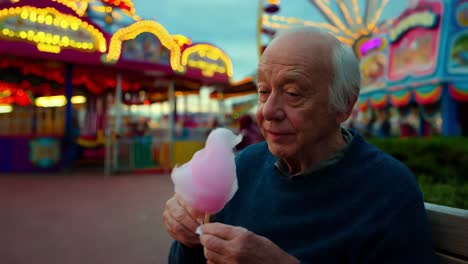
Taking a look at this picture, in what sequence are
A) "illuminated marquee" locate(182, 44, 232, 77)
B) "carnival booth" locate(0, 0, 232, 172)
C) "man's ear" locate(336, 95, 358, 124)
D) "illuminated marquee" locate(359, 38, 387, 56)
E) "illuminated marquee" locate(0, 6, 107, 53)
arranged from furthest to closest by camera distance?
"illuminated marquee" locate(359, 38, 387, 56) < "illuminated marquee" locate(182, 44, 232, 77) < "carnival booth" locate(0, 0, 232, 172) < "illuminated marquee" locate(0, 6, 107, 53) < "man's ear" locate(336, 95, 358, 124)

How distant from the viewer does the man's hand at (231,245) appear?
0.91m

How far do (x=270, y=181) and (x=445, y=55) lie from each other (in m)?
12.6

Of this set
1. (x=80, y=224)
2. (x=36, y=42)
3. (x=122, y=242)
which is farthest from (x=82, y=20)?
(x=122, y=242)

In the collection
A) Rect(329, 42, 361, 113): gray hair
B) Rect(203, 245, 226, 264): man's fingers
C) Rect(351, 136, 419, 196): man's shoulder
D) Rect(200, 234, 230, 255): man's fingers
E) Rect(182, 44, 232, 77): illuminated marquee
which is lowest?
Rect(203, 245, 226, 264): man's fingers

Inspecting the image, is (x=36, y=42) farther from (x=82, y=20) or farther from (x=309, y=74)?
(x=309, y=74)

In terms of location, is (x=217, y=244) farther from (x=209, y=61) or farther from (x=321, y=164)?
(x=209, y=61)

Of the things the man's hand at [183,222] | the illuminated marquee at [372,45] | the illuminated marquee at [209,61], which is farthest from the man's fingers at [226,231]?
the illuminated marquee at [372,45]

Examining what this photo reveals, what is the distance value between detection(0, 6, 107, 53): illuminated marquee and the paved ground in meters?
2.96

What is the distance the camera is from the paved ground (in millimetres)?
3527

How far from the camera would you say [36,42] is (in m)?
8.45

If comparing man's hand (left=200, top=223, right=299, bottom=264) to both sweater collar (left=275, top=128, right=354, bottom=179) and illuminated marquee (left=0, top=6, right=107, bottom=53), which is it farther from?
illuminated marquee (left=0, top=6, right=107, bottom=53)

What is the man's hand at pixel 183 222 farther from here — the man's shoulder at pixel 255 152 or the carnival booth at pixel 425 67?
the carnival booth at pixel 425 67

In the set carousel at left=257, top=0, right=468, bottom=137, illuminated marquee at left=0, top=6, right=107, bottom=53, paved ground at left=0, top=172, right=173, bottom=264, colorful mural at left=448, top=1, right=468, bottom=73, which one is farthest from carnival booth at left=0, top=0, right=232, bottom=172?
colorful mural at left=448, top=1, right=468, bottom=73

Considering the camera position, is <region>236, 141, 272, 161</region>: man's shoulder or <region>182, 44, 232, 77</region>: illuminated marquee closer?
<region>236, 141, 272, 161</region>: man's shoulder
